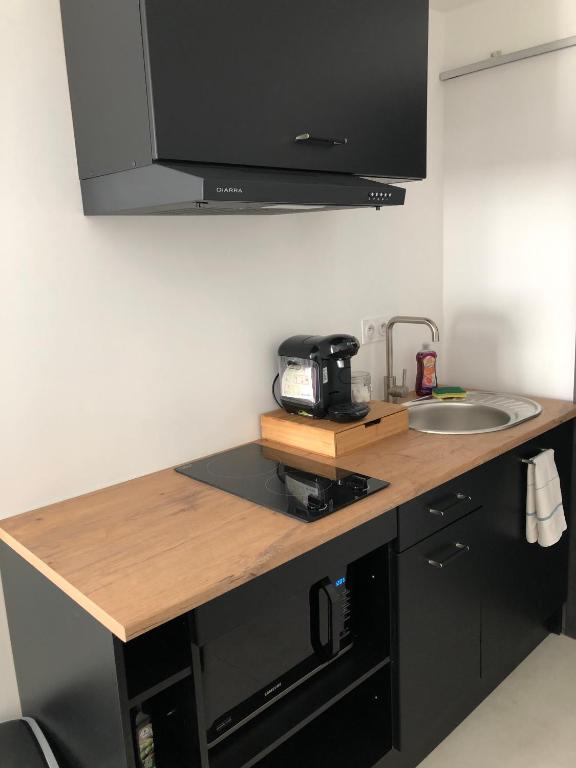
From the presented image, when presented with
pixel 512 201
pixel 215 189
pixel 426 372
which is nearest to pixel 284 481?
pixel 215 189

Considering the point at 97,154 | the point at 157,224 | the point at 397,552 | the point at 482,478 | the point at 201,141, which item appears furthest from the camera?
the point at 482,478

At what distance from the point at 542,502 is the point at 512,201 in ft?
3.51

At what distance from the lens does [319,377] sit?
1812 millimetres

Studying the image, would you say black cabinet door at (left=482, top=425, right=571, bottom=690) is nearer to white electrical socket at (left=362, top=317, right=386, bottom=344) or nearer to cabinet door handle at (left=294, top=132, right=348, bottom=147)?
white electrical socket at (left=362, top=317, right=386, bottom=344)

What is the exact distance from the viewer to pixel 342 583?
1.51m

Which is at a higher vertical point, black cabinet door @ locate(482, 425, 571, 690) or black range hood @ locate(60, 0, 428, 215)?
black range hood @ locate(60, 0, 428, 215)

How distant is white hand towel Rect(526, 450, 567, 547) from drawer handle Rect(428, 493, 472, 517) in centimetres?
33

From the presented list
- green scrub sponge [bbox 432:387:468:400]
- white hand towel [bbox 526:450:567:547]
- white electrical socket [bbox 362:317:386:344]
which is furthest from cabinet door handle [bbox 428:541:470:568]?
white electrical socket [bbox 362:317:386:344]

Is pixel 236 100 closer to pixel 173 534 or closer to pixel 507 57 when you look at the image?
pixel 173 534

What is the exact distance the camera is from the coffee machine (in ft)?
5.93

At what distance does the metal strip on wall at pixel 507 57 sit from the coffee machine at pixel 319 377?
1.15 meters

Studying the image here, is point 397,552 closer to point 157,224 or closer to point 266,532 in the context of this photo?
point 266,532

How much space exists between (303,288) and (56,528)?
104 cm

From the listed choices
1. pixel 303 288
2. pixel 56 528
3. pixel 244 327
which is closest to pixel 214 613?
pixel 56 528
